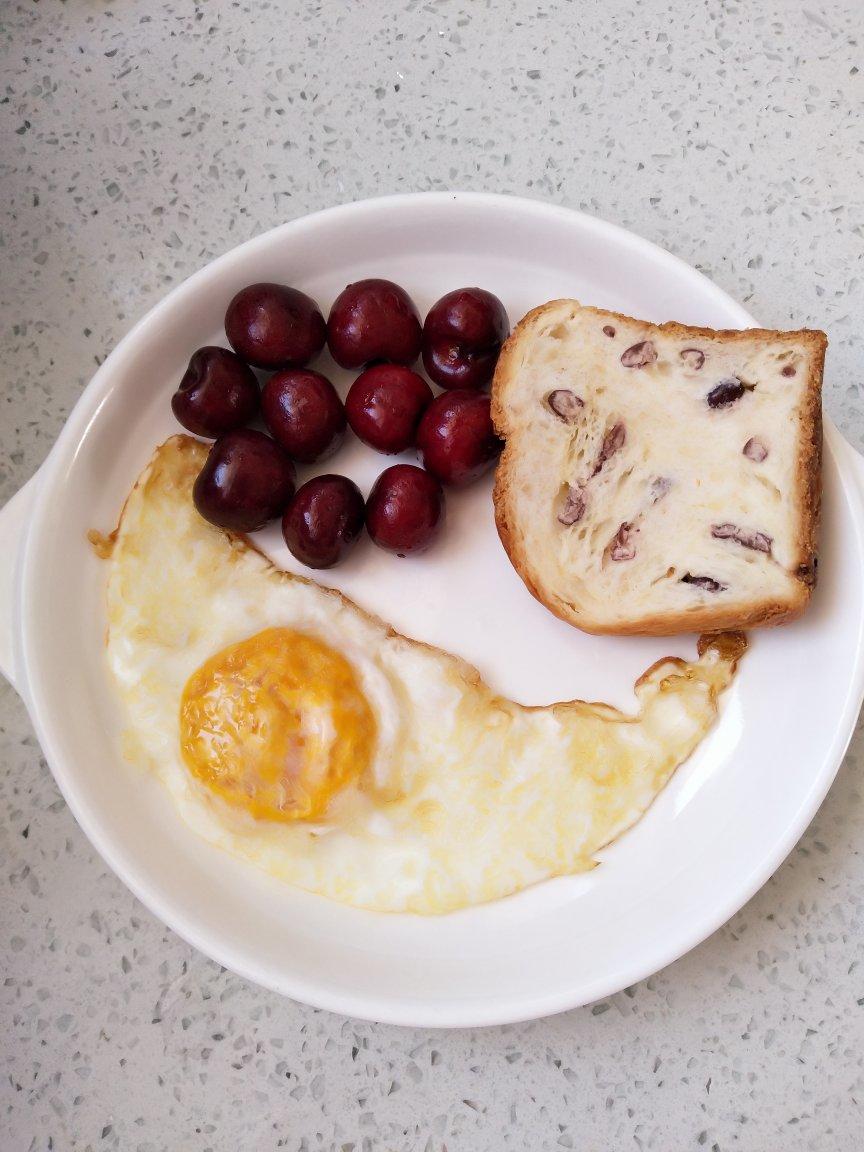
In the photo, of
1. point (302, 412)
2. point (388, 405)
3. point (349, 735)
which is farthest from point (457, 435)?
point (349, 735)

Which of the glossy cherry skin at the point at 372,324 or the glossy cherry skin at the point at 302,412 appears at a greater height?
the glossy cherry skin at the point at 372,324

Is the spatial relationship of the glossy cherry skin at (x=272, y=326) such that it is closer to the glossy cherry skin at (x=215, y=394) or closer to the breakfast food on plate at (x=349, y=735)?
the glossy cherry skin at (x=215, y=394)

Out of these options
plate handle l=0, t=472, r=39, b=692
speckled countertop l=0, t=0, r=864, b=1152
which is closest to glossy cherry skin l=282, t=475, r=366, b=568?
plate handle l=0, t=472, r=39, b=692

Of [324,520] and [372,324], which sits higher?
[372,324]

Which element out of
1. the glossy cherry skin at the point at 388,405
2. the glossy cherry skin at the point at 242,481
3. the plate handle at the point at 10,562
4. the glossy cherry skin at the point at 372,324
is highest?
the glossy cherry skin at the point at 372,324

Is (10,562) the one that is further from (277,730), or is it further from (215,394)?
(277,730)

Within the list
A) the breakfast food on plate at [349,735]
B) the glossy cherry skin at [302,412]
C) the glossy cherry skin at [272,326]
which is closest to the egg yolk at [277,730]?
the breakfast food on plate at [349,735]

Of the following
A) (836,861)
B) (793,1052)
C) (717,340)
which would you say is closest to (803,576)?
(717,340)
